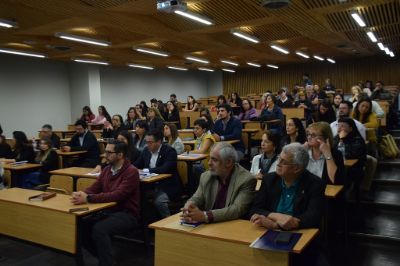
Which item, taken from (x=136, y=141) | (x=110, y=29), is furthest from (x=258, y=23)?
(x=136, y=141)

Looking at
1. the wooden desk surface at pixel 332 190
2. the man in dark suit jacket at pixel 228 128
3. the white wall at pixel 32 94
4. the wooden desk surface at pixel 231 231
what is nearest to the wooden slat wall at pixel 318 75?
the white wall at pixel 32 94

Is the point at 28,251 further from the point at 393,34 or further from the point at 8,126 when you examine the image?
the point at 393,34

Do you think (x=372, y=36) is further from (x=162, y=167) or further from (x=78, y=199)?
(x=78, y=199)

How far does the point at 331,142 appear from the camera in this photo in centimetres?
346

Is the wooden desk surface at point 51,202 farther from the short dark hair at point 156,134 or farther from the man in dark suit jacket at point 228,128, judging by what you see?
the man in dark suit jacket at point 228,128

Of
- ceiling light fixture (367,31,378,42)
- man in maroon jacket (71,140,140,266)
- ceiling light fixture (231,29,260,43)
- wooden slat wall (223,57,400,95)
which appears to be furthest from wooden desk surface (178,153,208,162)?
wooden slat wall (223,57,400,95)

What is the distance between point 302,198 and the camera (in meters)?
2.41

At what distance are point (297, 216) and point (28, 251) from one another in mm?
3218

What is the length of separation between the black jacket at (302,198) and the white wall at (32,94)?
11374mm

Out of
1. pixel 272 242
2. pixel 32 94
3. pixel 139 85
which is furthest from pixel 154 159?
pixel 139 85

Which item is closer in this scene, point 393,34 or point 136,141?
point 136,141

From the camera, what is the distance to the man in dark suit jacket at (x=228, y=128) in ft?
21.3

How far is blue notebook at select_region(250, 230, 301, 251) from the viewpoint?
1927 mm

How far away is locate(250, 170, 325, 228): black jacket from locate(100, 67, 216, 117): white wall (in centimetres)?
1337
